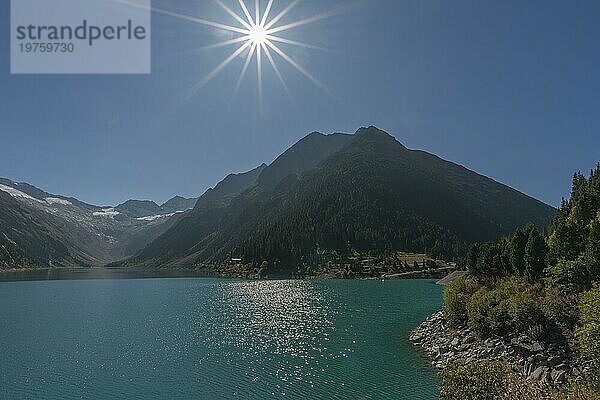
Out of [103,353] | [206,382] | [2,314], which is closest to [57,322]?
[2,314]

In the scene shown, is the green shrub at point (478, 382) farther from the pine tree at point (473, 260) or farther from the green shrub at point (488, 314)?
the pine tree at point (473, 260)

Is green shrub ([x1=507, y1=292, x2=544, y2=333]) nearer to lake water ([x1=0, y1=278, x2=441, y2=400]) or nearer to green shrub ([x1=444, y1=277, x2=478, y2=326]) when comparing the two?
lake water ([x1=0, y1=278, x2=441, y2=400])

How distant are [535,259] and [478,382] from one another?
39.8m

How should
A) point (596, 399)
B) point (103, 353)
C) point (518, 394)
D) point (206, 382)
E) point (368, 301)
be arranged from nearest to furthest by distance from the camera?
1. point (596, 399)
2. point (518, 394)
3. point (206, 382)
4. point (103, 353)
5. point (368, 301)

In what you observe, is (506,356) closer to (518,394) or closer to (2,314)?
(518,394)

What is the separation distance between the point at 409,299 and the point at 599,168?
64587 millimetres

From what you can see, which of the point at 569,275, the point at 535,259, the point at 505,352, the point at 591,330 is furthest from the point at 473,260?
the point at 591,330

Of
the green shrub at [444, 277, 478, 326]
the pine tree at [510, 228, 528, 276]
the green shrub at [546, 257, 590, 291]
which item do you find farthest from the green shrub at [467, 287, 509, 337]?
the pine tree at [510, 228, 528, 276]

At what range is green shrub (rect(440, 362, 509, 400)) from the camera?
20.1m

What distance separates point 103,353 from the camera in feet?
170

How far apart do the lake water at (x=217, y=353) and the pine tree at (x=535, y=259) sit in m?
17.8

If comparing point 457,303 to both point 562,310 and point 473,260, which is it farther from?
point 473,260

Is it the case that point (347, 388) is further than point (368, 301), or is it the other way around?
point (368, 301)

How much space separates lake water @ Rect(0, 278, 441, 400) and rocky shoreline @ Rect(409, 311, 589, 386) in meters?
2.41
